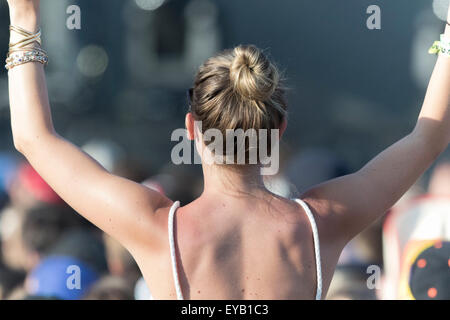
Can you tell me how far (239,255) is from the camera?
1271 millimetres

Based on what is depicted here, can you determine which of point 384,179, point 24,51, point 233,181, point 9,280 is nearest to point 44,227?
point 9,280

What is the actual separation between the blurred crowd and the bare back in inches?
12.1

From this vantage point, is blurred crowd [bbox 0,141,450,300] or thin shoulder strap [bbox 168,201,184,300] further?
blurred crowd [bbox 0,141,450,300]

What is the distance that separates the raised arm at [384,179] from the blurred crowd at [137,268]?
0.92 feet

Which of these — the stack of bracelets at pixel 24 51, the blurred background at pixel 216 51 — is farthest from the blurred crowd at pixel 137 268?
the blurred background at pixel 216 51

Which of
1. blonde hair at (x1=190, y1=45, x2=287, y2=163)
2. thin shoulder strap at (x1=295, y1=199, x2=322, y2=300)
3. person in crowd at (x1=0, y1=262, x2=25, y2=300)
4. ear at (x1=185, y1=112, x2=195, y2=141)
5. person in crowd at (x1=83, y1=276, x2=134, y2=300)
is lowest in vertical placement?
person in crowd at (x1=0, y1=262, x2=25, y2=300)

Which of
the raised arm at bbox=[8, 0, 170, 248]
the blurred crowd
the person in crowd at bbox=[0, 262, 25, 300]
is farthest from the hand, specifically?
the person in crowd at bbox=[0, 262, 25, 300]

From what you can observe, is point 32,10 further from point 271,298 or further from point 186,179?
point 186,179

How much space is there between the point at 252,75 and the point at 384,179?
0.32 meters

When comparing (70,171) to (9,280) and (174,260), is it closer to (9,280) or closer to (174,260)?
(174,260)

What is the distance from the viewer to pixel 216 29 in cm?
889

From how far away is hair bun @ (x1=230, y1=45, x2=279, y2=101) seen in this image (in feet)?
4.27

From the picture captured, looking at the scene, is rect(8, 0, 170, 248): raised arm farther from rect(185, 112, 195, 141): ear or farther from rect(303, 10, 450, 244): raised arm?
rect(303, 10, 450, 244): raised arm
